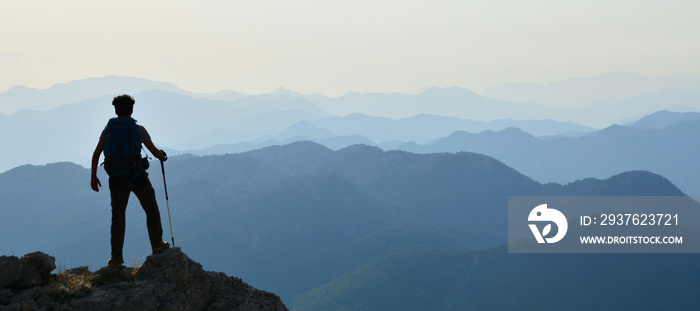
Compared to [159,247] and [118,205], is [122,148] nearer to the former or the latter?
[118,205]

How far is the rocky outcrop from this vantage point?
11.8 m

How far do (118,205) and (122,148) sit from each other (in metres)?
1.47

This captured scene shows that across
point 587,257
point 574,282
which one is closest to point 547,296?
point 574,282

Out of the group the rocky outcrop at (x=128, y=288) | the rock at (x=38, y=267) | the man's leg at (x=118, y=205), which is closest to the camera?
the rocky outcrop at (x=128, y=288)

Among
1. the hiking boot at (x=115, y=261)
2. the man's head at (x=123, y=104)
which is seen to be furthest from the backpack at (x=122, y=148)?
the hiking boot at (x=115, y=261)

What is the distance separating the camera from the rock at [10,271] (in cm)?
1258

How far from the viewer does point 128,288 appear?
12562 millimetres

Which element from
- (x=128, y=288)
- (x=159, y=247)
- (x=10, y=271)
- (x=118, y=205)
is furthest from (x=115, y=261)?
(x=10, y=271)

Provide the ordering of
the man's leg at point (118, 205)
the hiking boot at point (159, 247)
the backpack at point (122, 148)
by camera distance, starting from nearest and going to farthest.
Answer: the backpack at point (122, 148), the man's leg at point (118, 205), the hiking boot at point (159, 247)

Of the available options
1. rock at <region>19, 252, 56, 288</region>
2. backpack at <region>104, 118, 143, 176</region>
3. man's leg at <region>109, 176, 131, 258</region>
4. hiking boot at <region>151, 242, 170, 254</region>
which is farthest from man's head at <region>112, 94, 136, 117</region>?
rock at <region>19, 252, 56, 288</region>

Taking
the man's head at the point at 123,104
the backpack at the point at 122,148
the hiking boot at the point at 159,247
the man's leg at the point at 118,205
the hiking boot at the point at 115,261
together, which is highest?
the man's head at the point at 123,104

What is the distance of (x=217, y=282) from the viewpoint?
556 inches

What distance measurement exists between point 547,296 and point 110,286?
181559 millimetres

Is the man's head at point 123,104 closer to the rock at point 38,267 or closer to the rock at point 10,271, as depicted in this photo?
the rock at point 38,267
